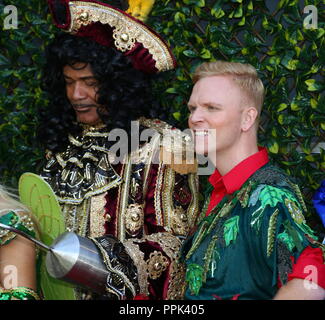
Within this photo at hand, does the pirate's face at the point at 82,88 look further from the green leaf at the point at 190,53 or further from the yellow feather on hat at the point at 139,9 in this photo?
the green leaf at the point at 190,53

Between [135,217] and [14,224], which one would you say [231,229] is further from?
[14,224]

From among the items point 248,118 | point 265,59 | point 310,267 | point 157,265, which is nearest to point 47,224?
point 157,265

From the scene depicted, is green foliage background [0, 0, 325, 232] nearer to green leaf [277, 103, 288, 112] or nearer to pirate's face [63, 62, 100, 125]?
green leaf [277, 103, 288, 112]

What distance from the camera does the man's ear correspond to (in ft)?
7.55

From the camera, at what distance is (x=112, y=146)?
2.78m

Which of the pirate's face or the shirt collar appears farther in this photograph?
the pirate's face

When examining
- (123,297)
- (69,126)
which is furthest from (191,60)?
(123,297)

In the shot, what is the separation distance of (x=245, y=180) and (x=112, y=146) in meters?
0.72

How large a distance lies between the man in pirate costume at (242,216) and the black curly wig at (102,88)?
400 mm

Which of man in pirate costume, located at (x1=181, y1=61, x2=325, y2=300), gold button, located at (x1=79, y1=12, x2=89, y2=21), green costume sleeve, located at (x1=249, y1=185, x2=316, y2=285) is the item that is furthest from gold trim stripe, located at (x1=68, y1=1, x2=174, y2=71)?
green costume sleeve, located at (x1=249, y1=185, x2=316, y2=285)

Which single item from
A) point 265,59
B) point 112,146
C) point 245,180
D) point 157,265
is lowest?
point 157,265

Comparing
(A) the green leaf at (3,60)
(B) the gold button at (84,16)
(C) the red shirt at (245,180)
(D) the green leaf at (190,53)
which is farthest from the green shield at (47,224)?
(A) the green leaf at (3,60)

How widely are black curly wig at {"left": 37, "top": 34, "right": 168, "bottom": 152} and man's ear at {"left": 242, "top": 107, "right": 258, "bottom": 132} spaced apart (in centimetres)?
62

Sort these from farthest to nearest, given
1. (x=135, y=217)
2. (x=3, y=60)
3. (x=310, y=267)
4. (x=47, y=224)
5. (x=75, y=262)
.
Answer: (x=3, y=60), (x=135, y=217), (x=47, y=224), (x=75, y=262), (x=310, y=267)
